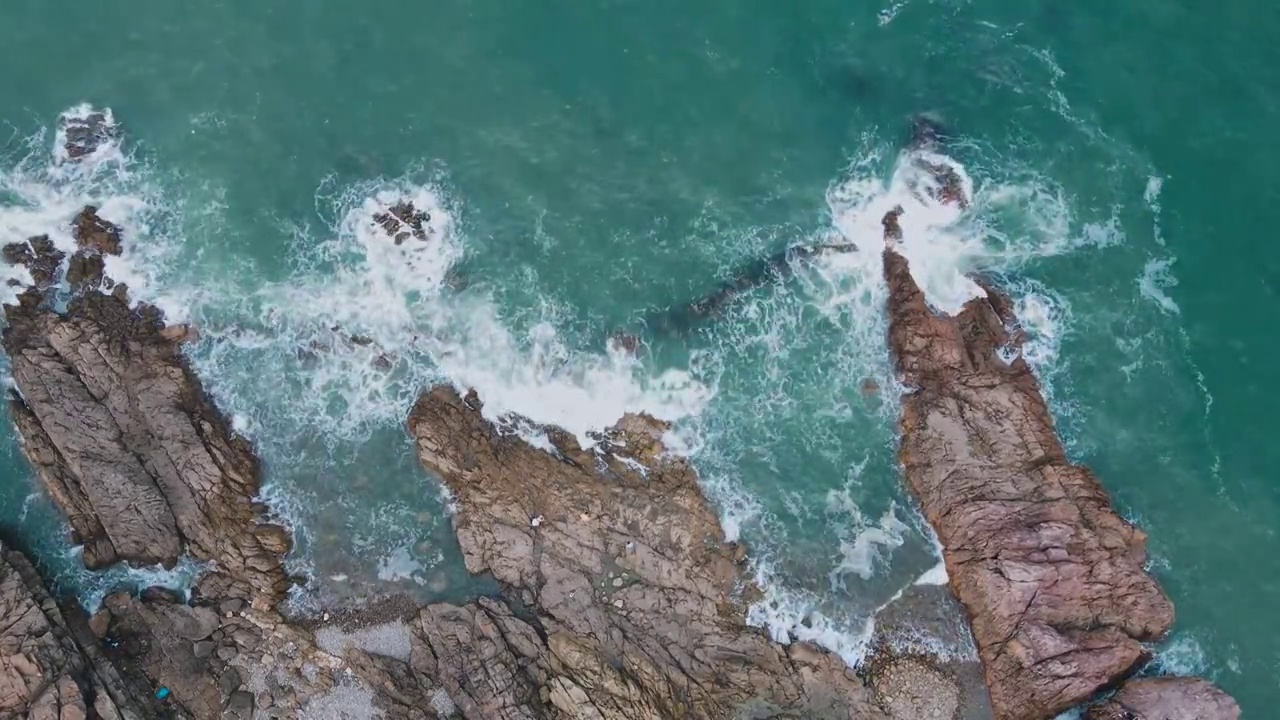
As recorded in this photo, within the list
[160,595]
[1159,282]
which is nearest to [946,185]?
[1159,282]

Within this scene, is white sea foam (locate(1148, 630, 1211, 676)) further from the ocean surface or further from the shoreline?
the shoreline

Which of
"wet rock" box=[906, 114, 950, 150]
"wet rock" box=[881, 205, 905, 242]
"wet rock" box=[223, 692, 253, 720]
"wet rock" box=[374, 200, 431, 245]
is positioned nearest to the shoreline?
"wet rock" box=[223, 692, 253, 720]

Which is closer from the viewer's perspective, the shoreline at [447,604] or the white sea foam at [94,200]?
the shoreline at [447,604]

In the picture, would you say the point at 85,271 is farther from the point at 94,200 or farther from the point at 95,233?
the point at 94,200

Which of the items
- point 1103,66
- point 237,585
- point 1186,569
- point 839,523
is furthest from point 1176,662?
point 237,585

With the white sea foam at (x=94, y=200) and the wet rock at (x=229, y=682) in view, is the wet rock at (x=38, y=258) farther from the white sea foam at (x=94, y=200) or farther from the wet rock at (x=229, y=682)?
the wet rock at (x=229, y=682)

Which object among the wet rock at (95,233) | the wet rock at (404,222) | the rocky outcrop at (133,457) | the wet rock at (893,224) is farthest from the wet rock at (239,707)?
the wet rock at (893,224)

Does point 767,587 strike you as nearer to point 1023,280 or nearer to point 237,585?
point 1023,280
